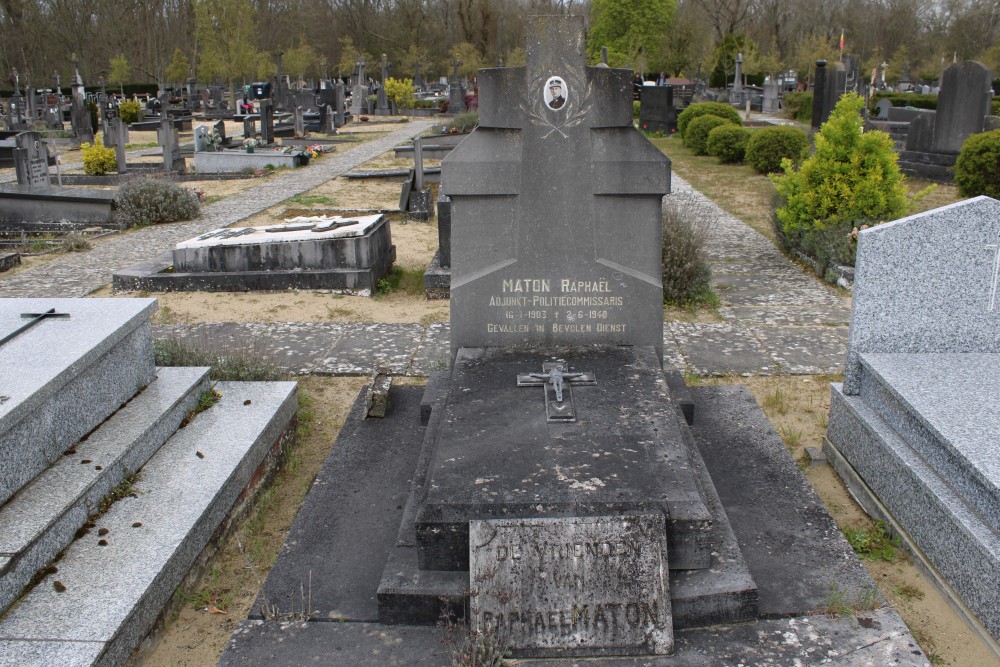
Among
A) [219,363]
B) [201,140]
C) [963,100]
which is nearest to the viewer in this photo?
[219,363]

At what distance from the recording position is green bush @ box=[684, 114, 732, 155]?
67.7 ft

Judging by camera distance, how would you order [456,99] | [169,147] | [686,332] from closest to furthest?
[686,332]
[169,147]
[456,99]

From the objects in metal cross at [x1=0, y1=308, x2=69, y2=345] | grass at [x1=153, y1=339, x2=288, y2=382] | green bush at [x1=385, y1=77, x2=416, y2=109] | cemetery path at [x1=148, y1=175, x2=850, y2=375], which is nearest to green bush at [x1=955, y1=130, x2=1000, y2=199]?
cemetery path at [x1=148, y1=175, x2=850, y2=375]

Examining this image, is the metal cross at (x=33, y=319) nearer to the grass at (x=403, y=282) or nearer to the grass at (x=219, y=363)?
the grass at (x=219, y=363)

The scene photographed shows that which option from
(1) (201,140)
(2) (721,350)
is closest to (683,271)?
(2) (721,350)

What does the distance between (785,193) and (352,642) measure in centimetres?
800

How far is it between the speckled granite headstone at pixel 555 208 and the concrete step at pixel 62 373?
1.73 metres

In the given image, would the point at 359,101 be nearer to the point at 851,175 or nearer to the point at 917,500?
the point at 851,175

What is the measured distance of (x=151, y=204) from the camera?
12.0 m

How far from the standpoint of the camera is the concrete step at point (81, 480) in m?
3.12

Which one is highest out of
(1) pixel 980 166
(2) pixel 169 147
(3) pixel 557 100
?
(3) pixel 557 100

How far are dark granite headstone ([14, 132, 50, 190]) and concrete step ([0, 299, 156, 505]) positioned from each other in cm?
875

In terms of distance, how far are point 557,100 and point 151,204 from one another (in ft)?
30.8

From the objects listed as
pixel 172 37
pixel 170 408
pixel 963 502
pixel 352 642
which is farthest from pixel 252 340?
pixel 172 37
